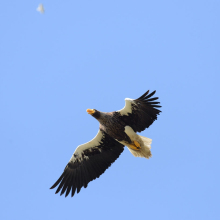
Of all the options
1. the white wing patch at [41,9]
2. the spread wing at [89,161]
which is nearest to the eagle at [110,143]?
the spread wing at [89,161]

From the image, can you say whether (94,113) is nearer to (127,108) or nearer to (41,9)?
(127,108)

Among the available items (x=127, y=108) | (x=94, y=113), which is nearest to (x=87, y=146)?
(x=94, y=113)

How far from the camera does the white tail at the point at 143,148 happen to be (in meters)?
15.2

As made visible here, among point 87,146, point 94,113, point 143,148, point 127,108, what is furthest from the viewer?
point 87,146

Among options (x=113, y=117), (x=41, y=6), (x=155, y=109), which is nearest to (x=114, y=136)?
(x=113, y=117)

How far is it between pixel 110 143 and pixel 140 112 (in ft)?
6.02

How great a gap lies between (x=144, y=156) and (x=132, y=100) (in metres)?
2.36

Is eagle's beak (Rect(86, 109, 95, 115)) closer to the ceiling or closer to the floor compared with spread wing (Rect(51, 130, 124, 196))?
closer to the ceiling

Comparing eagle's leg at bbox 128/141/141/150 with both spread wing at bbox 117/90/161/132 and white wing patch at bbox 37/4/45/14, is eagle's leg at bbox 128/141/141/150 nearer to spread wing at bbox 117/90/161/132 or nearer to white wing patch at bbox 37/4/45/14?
spread wing at bbox 117/90/161/132

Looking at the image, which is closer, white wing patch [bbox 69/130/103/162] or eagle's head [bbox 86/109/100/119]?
eagle's head [bbox 86/109/100/119]

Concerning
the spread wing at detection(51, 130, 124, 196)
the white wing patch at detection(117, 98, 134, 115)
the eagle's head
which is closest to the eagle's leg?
the spread wing at detection(51, 130, 124, 196)

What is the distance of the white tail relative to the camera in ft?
49.8

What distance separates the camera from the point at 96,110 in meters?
15.2

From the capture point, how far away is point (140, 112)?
1484 cm
